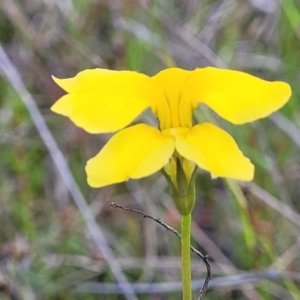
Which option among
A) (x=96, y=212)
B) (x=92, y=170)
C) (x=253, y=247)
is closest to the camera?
(x=92, y=170)

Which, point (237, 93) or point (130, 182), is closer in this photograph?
point (237, 93)

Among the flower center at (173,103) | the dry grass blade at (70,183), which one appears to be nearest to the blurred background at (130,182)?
the dry grass blade at (70,183)

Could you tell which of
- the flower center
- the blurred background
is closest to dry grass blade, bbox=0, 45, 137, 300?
the blurred background

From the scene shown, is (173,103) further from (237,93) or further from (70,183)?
(70,183)

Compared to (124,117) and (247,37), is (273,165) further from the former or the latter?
(124,117)

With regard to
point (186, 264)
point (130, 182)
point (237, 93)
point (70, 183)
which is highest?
point (237, 93)

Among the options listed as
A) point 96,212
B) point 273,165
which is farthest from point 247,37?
point 96,212

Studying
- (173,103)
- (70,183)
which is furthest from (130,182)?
(173,103)
